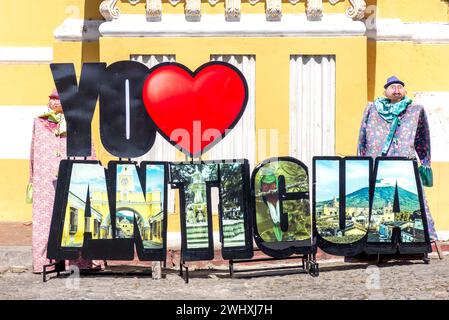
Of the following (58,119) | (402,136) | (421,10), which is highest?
(421,10)

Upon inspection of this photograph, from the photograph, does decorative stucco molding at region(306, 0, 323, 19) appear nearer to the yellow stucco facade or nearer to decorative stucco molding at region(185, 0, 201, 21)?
the yellow stucco facade

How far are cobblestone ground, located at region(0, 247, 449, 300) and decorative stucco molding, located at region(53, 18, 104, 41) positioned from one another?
2.97 m

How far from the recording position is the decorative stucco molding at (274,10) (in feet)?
31.1

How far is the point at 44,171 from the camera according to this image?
8.32 metres

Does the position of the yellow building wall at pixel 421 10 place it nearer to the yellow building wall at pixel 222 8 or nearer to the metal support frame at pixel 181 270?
the yellow building wall at pixel 222 8

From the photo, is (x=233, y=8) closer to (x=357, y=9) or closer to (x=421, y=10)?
(x=357, y=9)

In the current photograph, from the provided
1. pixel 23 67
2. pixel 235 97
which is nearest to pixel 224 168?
pixel 235 97

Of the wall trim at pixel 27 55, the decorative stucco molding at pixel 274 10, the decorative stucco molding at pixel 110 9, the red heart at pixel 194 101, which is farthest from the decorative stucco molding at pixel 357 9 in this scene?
the wall trim at pixel 27 55

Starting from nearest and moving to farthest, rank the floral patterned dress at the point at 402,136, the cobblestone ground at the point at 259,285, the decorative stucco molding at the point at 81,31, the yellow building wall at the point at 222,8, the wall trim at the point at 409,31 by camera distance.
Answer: the cobblestone ground at the point at 259,285 → the floral patterned dress at the point at 402,136 → the yellow building wall at the point at 222,8 → the wall trim at the point at 409,31 → the decorative stucco molding at the point at 81,31

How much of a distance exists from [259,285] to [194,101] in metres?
1.84

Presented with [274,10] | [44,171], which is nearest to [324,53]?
[274,10]

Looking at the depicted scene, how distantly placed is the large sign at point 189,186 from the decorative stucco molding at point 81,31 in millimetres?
2174

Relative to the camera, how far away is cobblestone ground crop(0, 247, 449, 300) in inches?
291

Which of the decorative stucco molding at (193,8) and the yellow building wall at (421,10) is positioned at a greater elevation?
the yellow building wall at (421,10)
